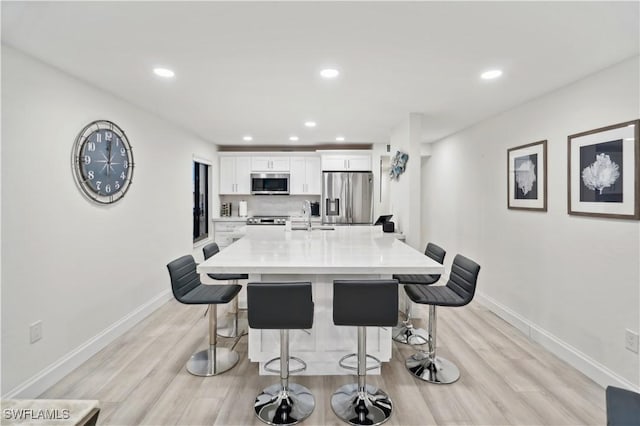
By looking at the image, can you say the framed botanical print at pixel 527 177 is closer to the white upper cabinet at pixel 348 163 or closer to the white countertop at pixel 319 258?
the white countertop at pixel 319 258

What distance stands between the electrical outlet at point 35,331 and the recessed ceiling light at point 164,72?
81.6 inches

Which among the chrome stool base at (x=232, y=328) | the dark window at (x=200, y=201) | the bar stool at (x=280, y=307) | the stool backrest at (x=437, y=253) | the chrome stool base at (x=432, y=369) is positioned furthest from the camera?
the dark window at (x=200, y=201)

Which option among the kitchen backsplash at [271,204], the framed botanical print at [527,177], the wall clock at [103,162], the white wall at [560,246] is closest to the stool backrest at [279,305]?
the wall clock at [103,162]

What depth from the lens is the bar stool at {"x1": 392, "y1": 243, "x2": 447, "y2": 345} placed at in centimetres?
291

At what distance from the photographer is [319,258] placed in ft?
7.73

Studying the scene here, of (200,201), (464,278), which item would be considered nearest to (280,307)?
(464,278)

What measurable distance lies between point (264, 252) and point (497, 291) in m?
3.01

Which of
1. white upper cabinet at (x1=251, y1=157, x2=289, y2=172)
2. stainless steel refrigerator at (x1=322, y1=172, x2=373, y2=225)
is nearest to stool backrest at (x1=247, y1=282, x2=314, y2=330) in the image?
stainless steel refrigerator at (x1=322, y1=172, x2=373, y2=225)

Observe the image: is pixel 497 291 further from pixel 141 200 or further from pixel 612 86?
pixel 141 200

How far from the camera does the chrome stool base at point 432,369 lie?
251 cm

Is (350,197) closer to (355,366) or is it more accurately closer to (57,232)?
(355,366)

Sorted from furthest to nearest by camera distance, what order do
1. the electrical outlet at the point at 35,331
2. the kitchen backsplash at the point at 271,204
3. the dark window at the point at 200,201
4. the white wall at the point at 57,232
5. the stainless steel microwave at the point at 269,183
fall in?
the kitchen backsplash at the point at 271,204, the stainless steel microwave at the point at 269,183, the dark window at the point at 200,201, the electrical outlet at the point at 35,331, the white wall at the point at 57,232

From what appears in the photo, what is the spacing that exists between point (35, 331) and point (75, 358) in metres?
0.48

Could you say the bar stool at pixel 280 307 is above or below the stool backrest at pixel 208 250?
below
